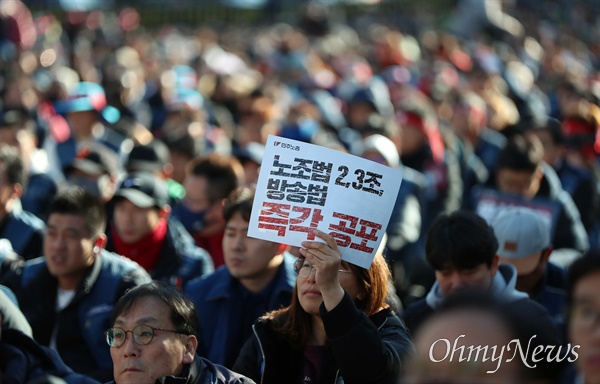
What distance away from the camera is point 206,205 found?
7324 millimetres

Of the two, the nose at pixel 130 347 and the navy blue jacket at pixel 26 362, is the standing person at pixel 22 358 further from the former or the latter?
the nose at pixel 130 347

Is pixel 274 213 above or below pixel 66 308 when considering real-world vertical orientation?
above

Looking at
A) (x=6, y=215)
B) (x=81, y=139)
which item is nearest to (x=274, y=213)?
(x=6, y=215)

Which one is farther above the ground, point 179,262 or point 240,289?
point 240,289

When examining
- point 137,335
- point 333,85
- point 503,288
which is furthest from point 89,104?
point 137,335

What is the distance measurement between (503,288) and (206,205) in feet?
9.85

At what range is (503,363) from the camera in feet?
7.94

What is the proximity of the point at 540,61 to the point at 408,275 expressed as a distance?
15122 mm

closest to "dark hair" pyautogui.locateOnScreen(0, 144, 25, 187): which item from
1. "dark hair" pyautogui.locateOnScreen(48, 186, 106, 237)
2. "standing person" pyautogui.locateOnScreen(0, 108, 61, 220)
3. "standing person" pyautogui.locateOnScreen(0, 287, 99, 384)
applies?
"standing person" pyautogui.locateOnScreen(0, 108, 61, 220)

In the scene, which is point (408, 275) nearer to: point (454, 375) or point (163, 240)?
point (163, 240)

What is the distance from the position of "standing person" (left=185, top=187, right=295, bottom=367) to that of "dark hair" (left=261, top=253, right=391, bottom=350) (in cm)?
106

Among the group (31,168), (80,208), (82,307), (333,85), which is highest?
(80,208)

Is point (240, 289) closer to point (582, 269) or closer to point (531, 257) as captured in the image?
point (531, 257)

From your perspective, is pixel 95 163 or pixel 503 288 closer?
pixel 503 288
